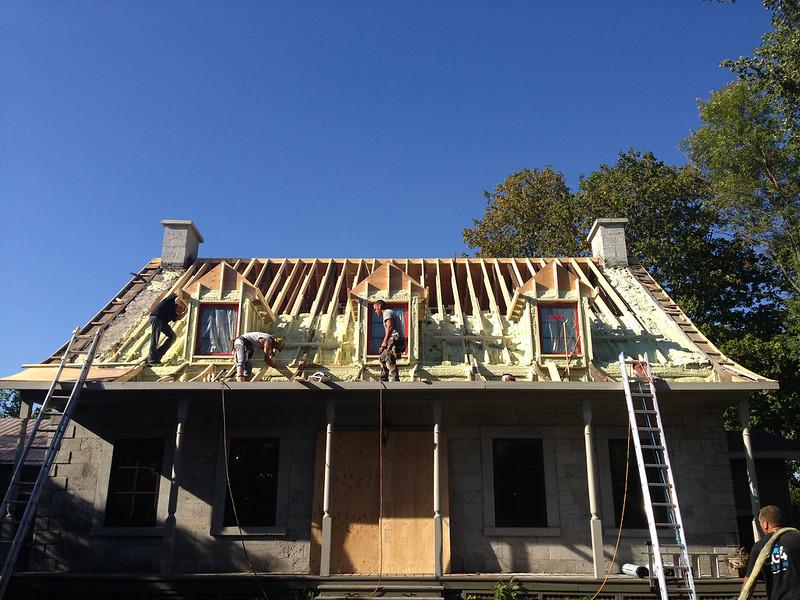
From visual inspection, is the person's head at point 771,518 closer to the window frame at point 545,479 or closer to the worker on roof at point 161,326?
the window frame at point 545,479

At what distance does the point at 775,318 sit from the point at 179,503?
→ 20.4 metres

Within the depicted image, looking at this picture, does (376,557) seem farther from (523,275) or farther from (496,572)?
(523,275)

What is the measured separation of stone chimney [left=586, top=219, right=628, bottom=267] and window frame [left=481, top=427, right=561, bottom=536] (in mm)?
5838

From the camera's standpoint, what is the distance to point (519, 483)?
11.3 meters

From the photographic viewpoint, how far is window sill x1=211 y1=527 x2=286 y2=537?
35.9 ft

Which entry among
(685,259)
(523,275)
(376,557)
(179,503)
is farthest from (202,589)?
(685,259)

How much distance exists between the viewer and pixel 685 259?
24.0 m

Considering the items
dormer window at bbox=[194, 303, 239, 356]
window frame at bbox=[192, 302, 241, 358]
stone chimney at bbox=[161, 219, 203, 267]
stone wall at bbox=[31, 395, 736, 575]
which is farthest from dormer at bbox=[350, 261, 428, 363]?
stone chimney at bbox=[161, 219, 203, 267]

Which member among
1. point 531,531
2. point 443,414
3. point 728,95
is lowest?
point 531,531

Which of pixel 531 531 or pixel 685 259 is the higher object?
pixel 685 259

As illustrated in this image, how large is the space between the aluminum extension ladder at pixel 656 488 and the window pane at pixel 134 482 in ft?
26.0

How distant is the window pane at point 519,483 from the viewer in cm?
1111

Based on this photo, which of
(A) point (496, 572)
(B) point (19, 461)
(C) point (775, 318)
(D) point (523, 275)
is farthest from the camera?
(C) point (775, 318)

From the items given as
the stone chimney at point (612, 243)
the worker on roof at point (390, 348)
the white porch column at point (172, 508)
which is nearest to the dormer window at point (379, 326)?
the worker on roof at point (390, 348)
